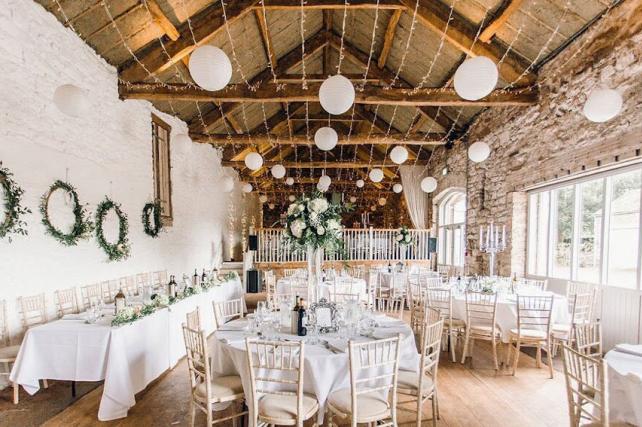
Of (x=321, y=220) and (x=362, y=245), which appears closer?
(x=321, y=220)

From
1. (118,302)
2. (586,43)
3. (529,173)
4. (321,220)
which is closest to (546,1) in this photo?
(586,43)

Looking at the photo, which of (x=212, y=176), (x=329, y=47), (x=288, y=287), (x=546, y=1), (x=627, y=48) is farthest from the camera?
(x=212, y=176)

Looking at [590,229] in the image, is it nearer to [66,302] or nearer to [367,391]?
[367,391]

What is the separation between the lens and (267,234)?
38.6 feet

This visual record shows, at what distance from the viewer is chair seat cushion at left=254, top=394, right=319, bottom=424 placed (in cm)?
271

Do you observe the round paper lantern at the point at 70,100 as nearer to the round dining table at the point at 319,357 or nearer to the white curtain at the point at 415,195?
the round dining table at the point at 319,357

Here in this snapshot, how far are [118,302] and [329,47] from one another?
766 centimetres

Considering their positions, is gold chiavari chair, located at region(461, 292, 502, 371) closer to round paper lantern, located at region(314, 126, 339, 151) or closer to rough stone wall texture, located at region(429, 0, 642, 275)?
rough stone wall texture, located at region(429, 0, 642, 275)

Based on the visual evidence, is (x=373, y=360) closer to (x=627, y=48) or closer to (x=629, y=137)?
(x=629, y=137)

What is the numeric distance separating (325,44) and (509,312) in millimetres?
6753

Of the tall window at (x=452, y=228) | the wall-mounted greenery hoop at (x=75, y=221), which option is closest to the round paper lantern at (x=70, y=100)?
the wall-mounted greenery hoop at (x=75, y=221)

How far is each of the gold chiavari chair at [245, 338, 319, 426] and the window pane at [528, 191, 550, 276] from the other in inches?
236

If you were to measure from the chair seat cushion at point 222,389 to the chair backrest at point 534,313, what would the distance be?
11.0 ft

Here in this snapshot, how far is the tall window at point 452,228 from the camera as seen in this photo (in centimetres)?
1078
